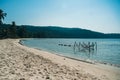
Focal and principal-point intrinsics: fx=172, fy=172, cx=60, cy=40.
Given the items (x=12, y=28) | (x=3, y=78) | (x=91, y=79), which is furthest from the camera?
(x=12, y=28)

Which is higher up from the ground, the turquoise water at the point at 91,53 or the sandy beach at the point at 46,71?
the sandy beach at the point at 46,71

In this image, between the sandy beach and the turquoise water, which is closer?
the sandy beach

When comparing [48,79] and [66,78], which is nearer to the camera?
[48,79]

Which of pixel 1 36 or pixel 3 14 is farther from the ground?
pixel 3 14

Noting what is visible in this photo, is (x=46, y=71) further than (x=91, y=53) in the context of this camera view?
No

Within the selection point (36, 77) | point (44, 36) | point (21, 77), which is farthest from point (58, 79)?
point (44, 36)

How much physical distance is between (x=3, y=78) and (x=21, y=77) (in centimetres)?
87

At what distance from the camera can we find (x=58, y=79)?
29.1ft

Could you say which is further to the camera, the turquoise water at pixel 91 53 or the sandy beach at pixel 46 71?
the turquoise water at pixel 91 53

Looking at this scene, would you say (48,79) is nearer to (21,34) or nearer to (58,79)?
(58,79)

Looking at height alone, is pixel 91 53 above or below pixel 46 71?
below

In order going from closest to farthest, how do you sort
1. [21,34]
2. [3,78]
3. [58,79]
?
[3,78]
[58,79]
[21,34]

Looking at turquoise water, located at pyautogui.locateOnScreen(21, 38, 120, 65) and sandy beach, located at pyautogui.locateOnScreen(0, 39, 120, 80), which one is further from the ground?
sandy beach, located at pyautogui.locateOnScreen(0, 39, 120, 80)

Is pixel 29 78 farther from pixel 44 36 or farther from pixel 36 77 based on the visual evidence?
pixel 44 36
